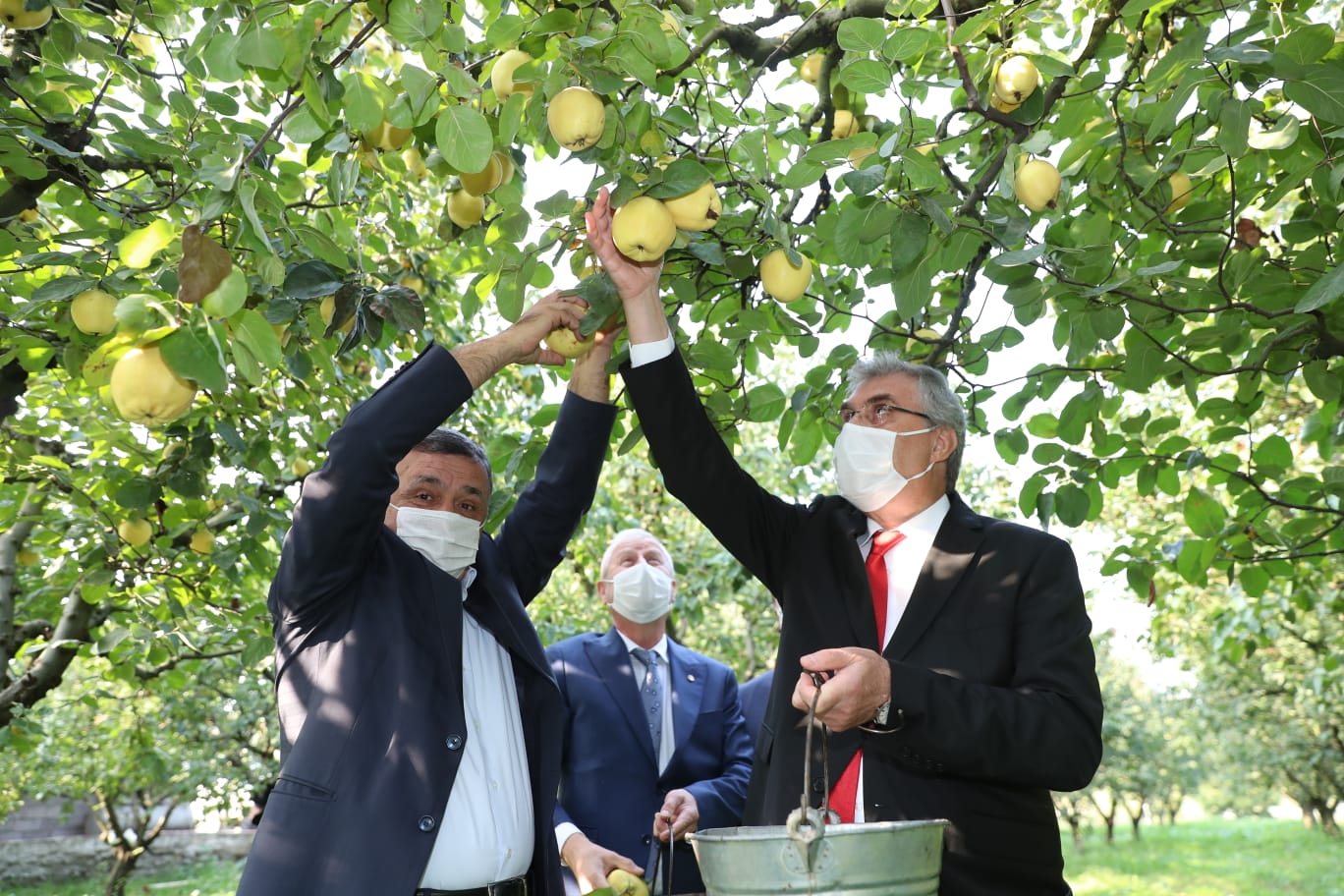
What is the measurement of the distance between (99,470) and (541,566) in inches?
120

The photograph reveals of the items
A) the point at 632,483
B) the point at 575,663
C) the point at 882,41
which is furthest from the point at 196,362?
the point at 632,483

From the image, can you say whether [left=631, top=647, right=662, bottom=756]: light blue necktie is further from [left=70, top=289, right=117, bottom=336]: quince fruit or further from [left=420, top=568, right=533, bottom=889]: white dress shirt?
[left=70, top=289, right=117, bottom=336]: quince fruit

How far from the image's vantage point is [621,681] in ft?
13.5

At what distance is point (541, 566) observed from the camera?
10.2ft

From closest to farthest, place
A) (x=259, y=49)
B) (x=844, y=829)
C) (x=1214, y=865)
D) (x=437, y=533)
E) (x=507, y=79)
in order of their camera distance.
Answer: (x=844, y=829), (x=259, y=49), (x=507, y=79), (x=437, y=533), (x=1214, y=865)

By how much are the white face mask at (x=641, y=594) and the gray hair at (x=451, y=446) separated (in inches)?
61.8

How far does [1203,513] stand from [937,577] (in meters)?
2.22

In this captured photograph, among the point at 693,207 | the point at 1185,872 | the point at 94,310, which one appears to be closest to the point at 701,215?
the point at 693,207

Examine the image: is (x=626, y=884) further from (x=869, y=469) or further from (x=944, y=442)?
(x=944, y=442)

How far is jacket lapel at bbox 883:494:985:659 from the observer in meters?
2.39

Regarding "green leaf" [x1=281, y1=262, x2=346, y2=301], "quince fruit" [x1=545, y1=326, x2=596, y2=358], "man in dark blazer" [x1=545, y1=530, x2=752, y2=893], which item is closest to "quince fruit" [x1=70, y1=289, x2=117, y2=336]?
"green leaf" [x1=281, y1=262, x2=346, y2=301]

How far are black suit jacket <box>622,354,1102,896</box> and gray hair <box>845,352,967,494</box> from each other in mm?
204

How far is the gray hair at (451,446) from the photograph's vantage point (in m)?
2.87

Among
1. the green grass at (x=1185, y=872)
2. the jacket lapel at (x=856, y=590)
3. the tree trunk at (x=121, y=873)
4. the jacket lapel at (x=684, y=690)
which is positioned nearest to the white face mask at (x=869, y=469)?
the jacket lapel at (x=856, y=590)
